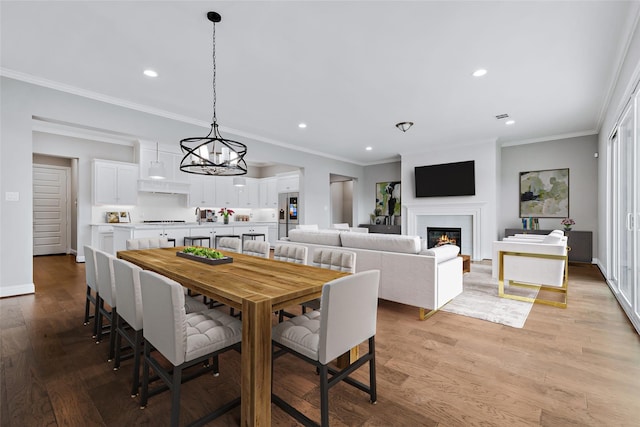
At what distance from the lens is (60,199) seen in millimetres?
7457

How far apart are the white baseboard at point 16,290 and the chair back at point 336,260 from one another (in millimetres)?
3906

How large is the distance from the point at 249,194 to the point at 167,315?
26.4 ft

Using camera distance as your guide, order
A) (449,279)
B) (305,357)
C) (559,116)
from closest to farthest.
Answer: (305,357)
(449,279)
(559,116)

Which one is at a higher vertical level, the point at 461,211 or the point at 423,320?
the point at 461,211

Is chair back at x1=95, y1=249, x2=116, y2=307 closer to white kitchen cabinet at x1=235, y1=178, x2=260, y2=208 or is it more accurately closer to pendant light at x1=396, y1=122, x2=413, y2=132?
pendant light at x1=396, y1=122, x2=413, y2=132

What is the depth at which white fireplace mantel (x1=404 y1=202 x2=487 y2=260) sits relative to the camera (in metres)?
6.59

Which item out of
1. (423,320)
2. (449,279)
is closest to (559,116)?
(449,279)

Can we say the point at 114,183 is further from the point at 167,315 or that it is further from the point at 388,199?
A: the point at 388,199

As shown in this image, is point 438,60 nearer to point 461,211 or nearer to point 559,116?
point 559,116

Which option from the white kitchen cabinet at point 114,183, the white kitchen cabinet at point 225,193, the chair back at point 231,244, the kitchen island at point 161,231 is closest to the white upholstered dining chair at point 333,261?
the chair back at point 231,244

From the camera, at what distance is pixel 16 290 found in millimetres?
3678

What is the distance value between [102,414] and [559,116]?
270 inches

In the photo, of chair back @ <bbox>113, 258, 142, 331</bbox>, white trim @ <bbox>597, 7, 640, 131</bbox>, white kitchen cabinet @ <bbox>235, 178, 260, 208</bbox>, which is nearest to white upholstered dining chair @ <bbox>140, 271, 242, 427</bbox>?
chair back @ <bbox>113, 258, 142, 331</bbox>

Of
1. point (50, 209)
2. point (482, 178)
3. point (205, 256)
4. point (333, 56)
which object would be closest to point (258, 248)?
point (205, 256)
